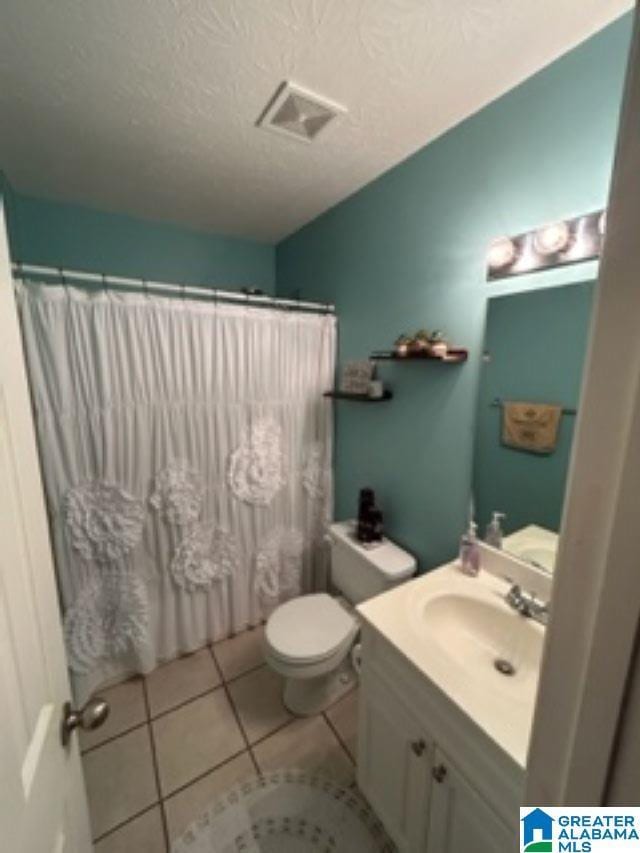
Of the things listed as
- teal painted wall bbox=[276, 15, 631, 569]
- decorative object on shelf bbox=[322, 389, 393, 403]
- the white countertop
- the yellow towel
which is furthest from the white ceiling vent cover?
the white countertop

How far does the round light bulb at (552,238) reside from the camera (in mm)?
1074

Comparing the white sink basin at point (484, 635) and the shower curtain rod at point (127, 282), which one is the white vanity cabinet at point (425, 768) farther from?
the shower curtain rod at point (127, 282)

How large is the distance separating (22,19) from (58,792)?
1742 mm

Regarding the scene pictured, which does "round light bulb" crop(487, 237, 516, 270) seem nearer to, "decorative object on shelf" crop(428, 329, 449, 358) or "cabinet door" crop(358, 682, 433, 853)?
"decorative object on shelf" crop(428, 329, 449, 358)

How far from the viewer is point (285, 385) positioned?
200cm

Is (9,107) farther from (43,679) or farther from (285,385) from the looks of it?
(43,679)

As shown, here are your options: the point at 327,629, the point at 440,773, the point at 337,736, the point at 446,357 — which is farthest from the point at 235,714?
the point at 446,357

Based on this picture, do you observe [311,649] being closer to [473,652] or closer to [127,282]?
[473,652]

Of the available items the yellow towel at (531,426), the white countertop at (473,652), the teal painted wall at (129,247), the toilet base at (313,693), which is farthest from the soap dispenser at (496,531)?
the teal painted wall at (129,247)

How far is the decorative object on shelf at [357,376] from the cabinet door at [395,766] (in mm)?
1235

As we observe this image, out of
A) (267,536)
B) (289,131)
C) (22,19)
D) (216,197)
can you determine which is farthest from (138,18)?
(267,536)

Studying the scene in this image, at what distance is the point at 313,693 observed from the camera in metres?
1.64

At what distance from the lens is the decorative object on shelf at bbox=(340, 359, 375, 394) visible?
1.83 meters

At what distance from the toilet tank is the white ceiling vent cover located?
172 cm
